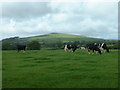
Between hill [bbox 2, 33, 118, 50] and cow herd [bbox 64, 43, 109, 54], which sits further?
hill [bbox 2, 33, 118, 50]

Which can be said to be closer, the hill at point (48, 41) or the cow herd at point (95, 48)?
the cow herd at point (95, 48)

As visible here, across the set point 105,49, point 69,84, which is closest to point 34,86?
point 69,84

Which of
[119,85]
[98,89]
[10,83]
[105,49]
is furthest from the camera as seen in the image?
[105,49]

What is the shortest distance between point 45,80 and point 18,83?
1142mm

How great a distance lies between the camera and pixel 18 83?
304 inches

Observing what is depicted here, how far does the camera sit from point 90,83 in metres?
7.50

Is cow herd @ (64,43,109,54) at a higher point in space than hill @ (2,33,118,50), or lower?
lower

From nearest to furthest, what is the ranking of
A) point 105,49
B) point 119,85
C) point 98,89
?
point 98,89 < point 119,85 < point 105,49

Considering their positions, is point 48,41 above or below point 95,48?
above

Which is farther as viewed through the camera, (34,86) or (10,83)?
(10,83)

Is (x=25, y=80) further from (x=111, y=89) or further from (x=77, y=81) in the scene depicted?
(x=111, y=89)

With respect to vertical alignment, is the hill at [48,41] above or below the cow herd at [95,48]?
above

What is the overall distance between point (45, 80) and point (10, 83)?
1.45 meters

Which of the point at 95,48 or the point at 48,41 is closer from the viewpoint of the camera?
the point at 95,48
